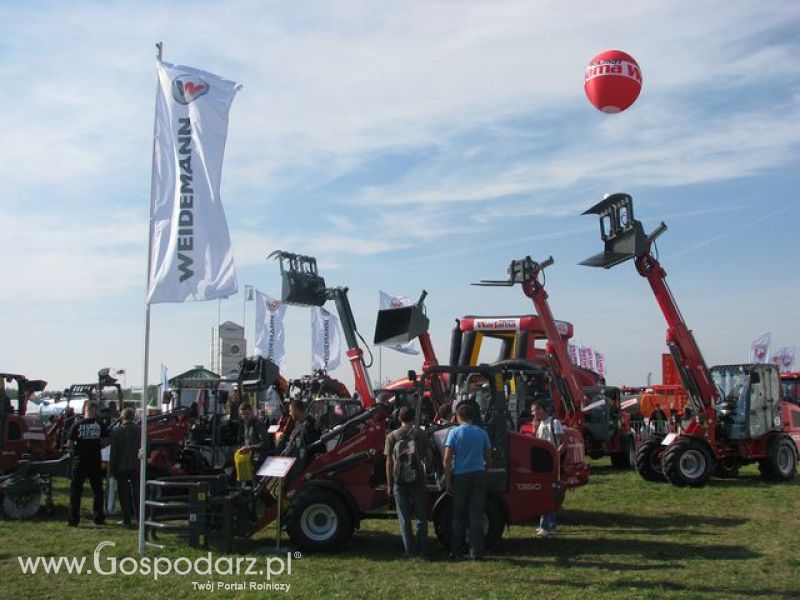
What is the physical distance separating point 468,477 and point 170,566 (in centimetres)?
309

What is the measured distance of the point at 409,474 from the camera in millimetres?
8398

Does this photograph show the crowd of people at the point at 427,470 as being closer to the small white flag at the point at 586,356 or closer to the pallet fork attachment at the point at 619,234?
the pallet fork attachment at the point at 619,234

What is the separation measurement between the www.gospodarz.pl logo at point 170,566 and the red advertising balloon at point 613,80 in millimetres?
5957

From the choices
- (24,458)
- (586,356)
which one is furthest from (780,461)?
(586,356)

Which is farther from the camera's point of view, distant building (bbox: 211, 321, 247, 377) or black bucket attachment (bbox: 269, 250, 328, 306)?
distant building (bbox: 211, 321, 247, 377)

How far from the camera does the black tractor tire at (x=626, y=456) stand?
19.2 metres

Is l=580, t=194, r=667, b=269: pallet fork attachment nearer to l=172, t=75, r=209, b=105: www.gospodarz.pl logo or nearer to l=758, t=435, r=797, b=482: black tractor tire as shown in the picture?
l=758, t=435, r=797, b=482: black tractor tire

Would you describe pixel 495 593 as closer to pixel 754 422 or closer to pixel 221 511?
pixel 221 511

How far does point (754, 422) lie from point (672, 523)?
6.14 meters

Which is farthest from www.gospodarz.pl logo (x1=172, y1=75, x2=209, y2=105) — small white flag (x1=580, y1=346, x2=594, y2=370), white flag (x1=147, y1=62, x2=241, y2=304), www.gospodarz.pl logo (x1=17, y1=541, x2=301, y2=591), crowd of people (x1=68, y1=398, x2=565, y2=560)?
small white flag (x1=580, y1=346, x2=594, y2=370)

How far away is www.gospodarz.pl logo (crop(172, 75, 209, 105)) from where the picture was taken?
923 centimetres

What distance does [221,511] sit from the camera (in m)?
A: 9.06

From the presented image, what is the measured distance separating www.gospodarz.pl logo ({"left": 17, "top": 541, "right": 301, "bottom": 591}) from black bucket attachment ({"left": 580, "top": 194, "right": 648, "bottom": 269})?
9.82 m

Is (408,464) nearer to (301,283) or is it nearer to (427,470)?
(427,470)
